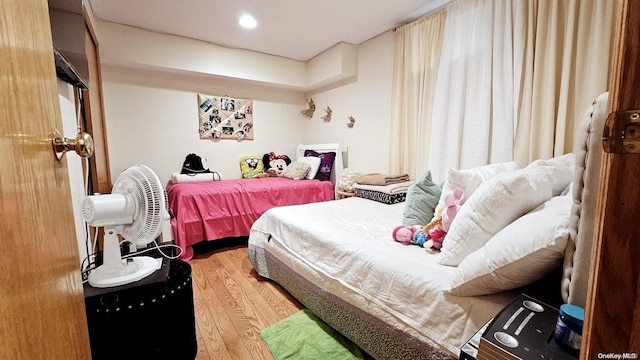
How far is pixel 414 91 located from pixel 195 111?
2.85 meters

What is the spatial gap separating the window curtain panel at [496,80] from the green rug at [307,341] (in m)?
1.74

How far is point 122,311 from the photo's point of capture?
0.98 meters

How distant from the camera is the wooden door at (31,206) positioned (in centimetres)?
37

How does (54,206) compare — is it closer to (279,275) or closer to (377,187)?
(279,275)

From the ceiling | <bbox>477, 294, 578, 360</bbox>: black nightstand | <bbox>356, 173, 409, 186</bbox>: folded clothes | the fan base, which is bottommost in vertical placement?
the fan base

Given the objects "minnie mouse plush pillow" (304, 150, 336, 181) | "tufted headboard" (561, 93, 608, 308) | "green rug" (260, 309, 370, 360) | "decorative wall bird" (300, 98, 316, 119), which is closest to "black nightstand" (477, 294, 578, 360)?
"tufted headboard" (561, 93, 608, 308)

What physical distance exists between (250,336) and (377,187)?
170cm

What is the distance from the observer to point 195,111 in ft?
12.1

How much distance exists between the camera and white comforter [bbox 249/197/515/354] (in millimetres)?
939

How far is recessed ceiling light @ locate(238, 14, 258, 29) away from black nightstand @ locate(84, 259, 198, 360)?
8.50 feet

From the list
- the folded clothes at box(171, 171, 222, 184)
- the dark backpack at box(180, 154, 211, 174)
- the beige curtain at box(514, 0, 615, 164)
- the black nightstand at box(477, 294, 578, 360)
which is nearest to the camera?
the black nightstand at box(477, 294, 578, 360)

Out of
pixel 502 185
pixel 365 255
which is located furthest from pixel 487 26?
pixel 365 255

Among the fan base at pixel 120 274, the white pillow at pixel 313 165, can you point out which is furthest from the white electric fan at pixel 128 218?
the white pillow at pixel 313 165

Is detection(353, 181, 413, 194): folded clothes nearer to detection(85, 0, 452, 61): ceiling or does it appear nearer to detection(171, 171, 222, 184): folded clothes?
detection(85, 0, 452, 61): ceiling
